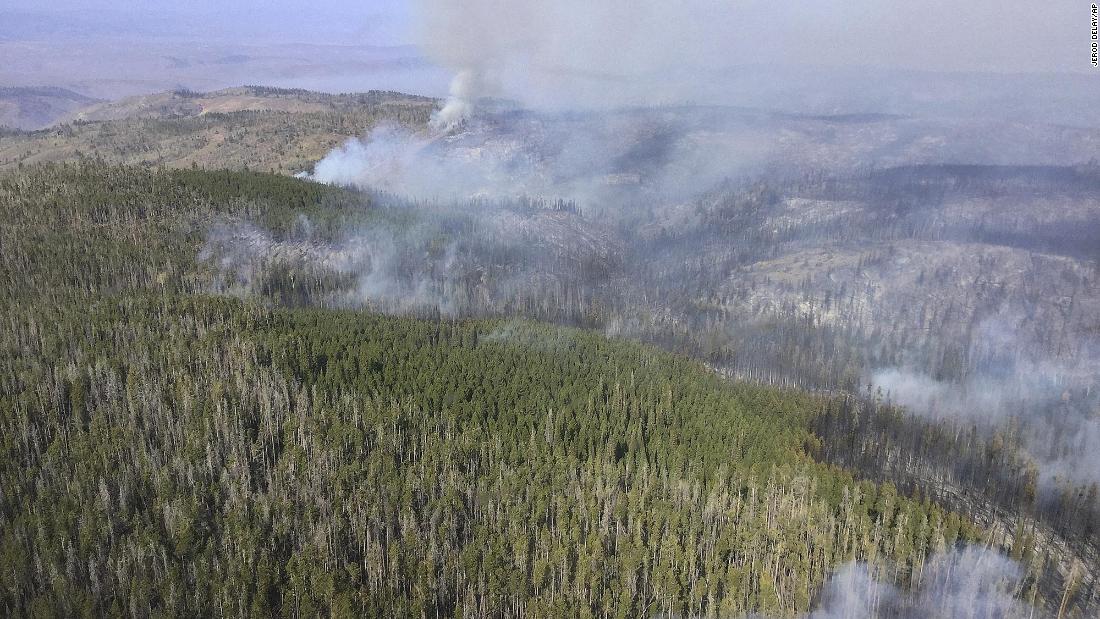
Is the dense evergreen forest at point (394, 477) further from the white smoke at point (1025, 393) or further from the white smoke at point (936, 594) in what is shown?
the white smoke at point (1025, 393)

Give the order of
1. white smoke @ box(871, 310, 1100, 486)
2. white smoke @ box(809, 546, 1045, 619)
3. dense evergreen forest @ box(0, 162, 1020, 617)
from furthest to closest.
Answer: white smoke @ box(871, 310, 1100, 486) < white smoke @ box(809, 546, 1045, 619) < dense evergreen forest @ box(0, 162, 1020, 617)

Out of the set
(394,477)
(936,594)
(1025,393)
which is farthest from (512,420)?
(1025,393)

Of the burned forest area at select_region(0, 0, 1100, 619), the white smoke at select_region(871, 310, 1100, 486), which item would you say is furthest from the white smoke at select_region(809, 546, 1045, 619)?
the white smoke at select_region(871, 310, 1100, 486)

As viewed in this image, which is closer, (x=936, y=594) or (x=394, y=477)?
(x=936, y=594)

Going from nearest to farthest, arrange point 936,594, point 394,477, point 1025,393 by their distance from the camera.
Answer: point 936,594
point 394,477
point 1025,393

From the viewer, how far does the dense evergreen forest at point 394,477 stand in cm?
5703

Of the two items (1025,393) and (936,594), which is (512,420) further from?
(1025,393)

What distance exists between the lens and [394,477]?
73.1 m

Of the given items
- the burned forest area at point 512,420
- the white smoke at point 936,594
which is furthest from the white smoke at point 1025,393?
the white smoke at point 936,594

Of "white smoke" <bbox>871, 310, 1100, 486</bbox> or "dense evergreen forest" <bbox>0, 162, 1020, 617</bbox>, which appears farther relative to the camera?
"white smoke" <bbox>871, 310, 1100, 486</bbox>

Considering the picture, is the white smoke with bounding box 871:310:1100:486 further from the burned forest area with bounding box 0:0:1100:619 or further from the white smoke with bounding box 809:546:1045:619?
the white smoke with bounding box 809:546:1045:619

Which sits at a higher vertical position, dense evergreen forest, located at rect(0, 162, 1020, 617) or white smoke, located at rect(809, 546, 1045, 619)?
dense evergreen forest, located at rect(0, 162, 1020, 617)

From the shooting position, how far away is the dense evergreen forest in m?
57.0

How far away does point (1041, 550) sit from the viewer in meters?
72.4
